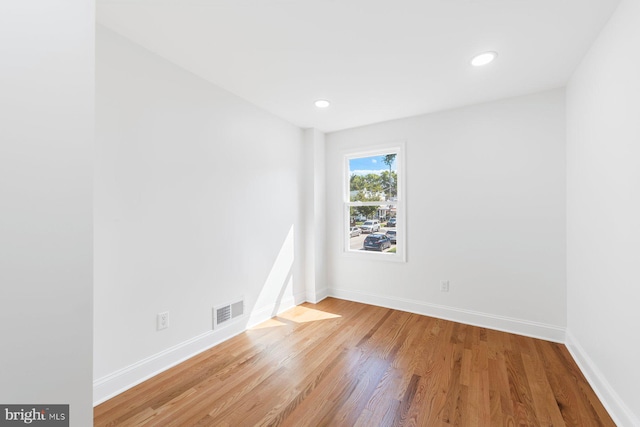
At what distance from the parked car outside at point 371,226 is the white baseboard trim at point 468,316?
863mm

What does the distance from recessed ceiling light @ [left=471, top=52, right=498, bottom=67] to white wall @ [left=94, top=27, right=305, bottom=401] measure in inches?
81.8

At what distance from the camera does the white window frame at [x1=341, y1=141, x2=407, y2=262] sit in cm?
328

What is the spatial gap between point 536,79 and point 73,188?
130 inches

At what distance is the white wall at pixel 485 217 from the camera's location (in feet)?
8.23

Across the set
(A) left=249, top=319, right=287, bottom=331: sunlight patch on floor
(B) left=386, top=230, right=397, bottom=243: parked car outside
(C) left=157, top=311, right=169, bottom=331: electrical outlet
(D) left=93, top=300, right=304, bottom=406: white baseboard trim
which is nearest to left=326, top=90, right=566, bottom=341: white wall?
(B) left=386, top=230, right=397, bottom=243: parked car outside

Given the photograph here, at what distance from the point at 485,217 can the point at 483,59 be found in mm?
1555

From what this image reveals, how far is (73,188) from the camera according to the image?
0.91 meters

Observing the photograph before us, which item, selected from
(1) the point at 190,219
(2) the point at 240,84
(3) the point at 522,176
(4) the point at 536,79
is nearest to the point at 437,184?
(3) the point at 522,176

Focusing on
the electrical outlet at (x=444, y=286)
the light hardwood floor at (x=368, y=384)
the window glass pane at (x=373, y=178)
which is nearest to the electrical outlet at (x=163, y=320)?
the light hardwood floor at (x=368, y=384)

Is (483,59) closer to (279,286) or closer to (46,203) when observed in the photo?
(46,203)

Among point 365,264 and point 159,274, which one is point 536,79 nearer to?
point 365,264

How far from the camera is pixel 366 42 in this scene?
5.94 feet

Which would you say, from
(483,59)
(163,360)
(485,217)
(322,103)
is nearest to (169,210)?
(163,360)

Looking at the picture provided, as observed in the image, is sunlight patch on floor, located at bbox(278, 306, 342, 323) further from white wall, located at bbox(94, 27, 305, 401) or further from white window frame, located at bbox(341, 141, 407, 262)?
white window frame, located at bbox(341, 141, 407, 262)
